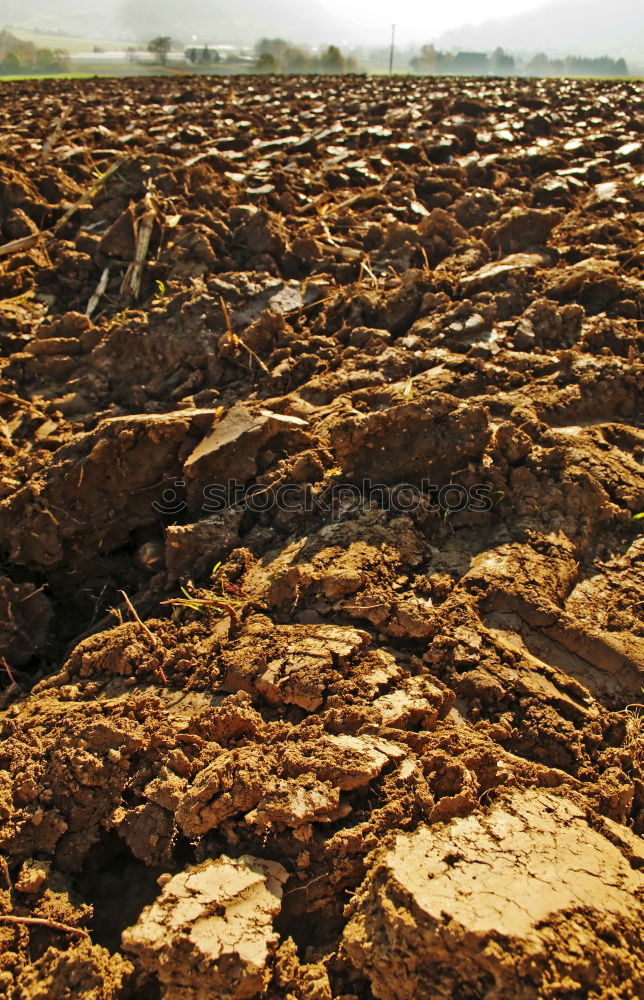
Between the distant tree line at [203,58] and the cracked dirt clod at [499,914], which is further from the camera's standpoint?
the distant tree line at [203,58]

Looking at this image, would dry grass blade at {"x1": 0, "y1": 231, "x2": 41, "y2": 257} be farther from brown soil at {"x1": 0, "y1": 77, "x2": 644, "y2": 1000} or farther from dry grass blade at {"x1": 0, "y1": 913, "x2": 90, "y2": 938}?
dry grass blade at {"x1": 0, "y1": 913, "x2": 90, "y2": 938}

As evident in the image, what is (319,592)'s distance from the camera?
2.66m

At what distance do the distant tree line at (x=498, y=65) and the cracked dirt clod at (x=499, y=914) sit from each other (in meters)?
76.3

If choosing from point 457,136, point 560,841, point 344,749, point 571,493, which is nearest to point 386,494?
point 571,493

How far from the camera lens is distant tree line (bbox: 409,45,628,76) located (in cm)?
6756

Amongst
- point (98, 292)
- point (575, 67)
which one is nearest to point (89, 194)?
point (98, 292)

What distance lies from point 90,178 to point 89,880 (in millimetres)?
6390

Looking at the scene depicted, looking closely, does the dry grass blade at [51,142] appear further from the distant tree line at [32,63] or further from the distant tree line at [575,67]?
the distant tree line at [575,67]

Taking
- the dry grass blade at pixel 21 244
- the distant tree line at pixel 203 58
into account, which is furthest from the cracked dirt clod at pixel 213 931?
the distant tree line at pixel 203 58

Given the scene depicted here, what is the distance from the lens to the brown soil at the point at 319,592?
1735 millimetres

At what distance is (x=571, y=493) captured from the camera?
3.01 m

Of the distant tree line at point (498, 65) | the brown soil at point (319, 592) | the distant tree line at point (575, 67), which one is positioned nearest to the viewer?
the brown soil at point (319, 592)

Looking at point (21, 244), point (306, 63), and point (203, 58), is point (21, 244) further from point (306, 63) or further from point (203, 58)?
point (306, 63)

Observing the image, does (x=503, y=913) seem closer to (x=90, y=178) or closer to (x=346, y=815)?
(x=346, y=815)
